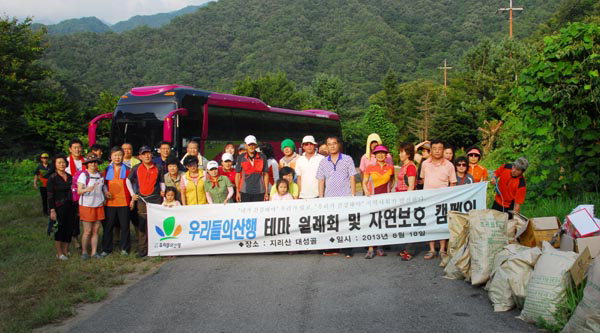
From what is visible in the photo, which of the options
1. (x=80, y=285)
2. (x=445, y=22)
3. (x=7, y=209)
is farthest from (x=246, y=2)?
(x=80, y=285)

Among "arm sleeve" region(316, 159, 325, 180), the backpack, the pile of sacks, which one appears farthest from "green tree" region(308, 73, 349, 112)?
the pile of sacks

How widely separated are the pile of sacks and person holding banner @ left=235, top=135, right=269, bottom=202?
3358 millimetres

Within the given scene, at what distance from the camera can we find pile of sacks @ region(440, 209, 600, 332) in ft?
15.7

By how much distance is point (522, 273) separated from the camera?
570 cm

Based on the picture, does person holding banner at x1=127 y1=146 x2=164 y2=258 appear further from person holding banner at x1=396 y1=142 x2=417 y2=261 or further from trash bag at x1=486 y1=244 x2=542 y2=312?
trash bag at x1=486 y1=244 x2=542 y2=312

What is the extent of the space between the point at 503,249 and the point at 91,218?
619 cm

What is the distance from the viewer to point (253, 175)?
9500 millimetres

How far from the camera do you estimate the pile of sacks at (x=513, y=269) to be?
4.78 m

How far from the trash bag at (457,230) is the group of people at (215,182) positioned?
0.90m

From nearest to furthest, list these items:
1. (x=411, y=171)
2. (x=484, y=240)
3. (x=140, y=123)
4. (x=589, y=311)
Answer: (x=589, y=311), (x=484, y=240), (x=411, y=171), (x=140, y=123)

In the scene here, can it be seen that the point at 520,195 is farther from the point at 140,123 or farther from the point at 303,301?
the point at 140,123

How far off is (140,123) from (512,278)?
12.5m

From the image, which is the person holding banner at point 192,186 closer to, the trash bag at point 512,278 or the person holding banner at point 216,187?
the person holding banner at point 216,187

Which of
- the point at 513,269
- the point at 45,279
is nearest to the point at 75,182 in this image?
the point at 45,279
